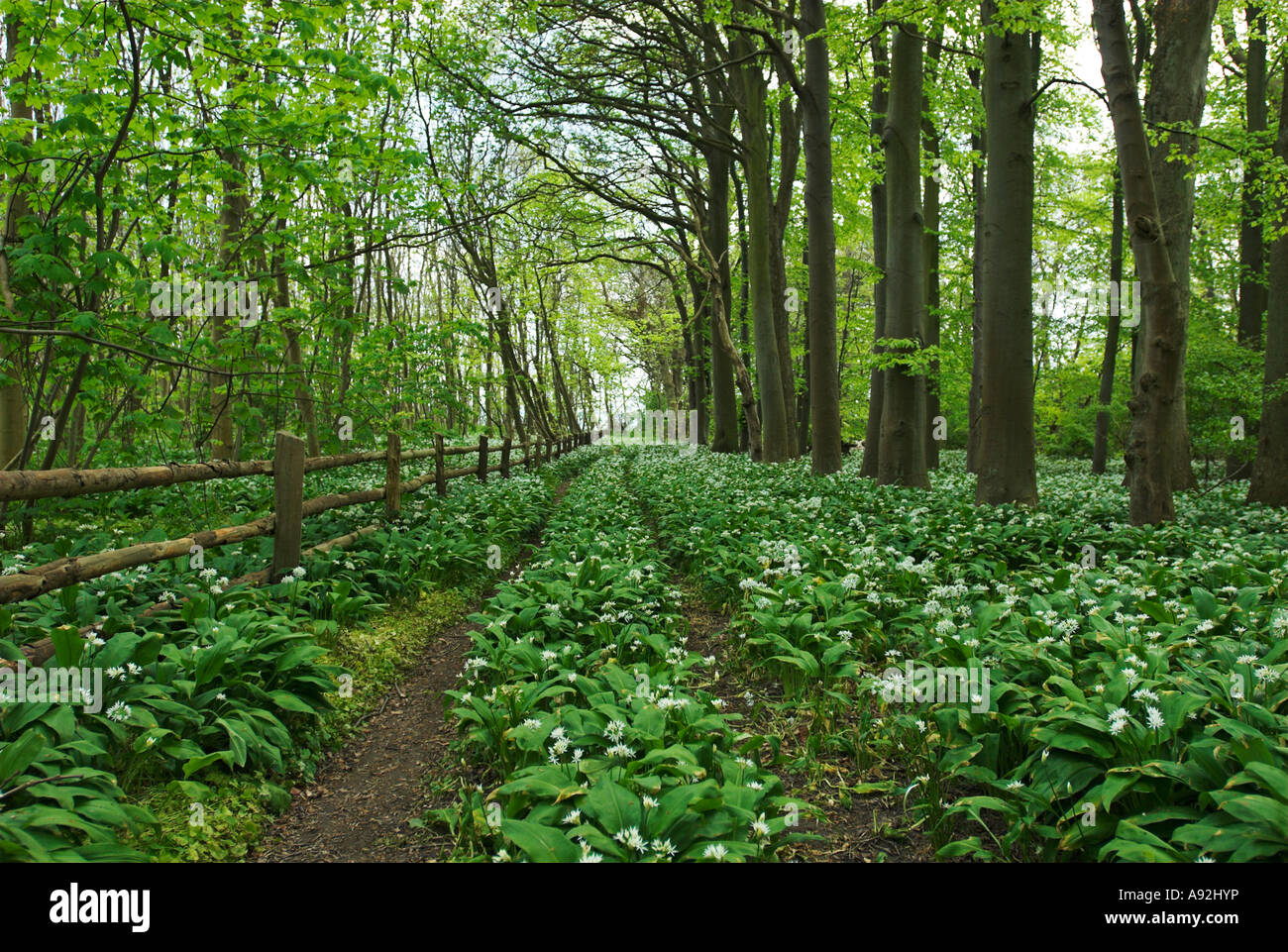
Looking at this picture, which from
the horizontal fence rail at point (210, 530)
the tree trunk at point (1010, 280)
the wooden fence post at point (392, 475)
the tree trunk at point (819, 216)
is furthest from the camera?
the tree trunk at point (819, 216)

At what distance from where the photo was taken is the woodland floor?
2.81 m

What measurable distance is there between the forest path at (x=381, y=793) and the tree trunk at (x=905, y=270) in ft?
26.0

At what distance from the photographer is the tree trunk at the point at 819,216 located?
11070 mm

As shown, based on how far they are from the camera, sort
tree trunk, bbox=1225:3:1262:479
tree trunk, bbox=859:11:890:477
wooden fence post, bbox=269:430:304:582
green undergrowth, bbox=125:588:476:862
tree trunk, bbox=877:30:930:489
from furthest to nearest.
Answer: tree trunk, bbox=859:11:890:477 → tree trunk, bbox=1225:3:1262:479 → tree trunk, bbox=877:30:930:489 → wooden fence post, bbox=269:430:304:582 → green undergrowth, bbox=125:588:476:862

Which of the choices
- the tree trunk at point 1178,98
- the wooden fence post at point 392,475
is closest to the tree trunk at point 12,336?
the wooden fence post at point 392,475

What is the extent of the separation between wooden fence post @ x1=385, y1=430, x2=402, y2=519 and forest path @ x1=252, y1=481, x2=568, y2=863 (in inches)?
161

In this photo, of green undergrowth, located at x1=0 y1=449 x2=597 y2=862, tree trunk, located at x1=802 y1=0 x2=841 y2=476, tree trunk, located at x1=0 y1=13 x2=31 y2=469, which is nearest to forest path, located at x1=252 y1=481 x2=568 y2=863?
green undergrowth, located at x1=0 y1=449 x2=597 y2=862

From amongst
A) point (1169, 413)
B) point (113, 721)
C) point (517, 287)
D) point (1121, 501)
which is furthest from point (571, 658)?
point (517, 287)

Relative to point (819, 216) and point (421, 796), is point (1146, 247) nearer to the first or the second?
point (819, 216)

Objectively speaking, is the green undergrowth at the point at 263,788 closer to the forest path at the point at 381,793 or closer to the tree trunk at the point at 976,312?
the forest path at the point at 381,793

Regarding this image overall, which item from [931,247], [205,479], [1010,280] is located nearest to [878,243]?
[931,247]

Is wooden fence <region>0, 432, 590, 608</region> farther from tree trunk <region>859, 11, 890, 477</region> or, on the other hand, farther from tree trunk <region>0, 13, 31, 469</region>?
tree trunk <region>859, 11, 890, 477</region>

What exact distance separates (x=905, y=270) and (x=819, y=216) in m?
1.86
